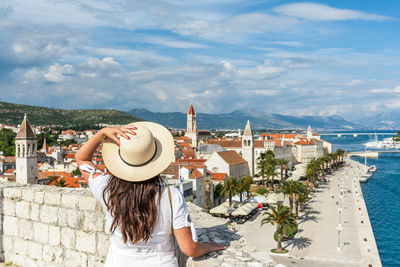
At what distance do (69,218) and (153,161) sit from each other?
109 inches

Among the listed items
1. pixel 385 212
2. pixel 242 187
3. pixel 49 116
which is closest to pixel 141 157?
pixel 242 187

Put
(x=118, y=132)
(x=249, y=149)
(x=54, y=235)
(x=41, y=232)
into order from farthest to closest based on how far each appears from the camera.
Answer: (x=249, y=149) → (x=41, y=232) → (x=54, y=235) → (x=118, y=132)

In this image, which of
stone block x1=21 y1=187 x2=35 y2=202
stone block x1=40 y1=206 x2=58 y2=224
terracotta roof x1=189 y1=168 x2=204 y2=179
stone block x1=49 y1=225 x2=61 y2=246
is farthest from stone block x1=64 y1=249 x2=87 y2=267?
terracotta roof x1=189 y1=168 x2=204 y2=179

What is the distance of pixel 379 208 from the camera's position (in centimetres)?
4619

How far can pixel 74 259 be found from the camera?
4605 millimetres

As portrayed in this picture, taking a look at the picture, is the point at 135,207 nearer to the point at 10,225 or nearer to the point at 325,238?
the point at 10,225

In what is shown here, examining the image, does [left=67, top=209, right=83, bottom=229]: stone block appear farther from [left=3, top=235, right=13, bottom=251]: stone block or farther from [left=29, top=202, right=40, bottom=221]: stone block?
[left=3, top=235, right=13, bottom=251]: stone block

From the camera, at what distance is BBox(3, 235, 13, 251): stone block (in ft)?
16.9

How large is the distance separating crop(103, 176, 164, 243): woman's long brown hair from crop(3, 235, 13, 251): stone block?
3.48 metres

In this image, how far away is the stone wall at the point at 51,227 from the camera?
4.50m

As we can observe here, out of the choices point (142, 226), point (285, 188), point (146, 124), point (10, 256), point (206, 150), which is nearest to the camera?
point (142, 226)

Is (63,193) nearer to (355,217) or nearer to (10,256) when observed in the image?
(10,256)

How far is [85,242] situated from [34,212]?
38.6 inches

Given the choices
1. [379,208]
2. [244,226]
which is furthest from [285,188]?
[379,208]
